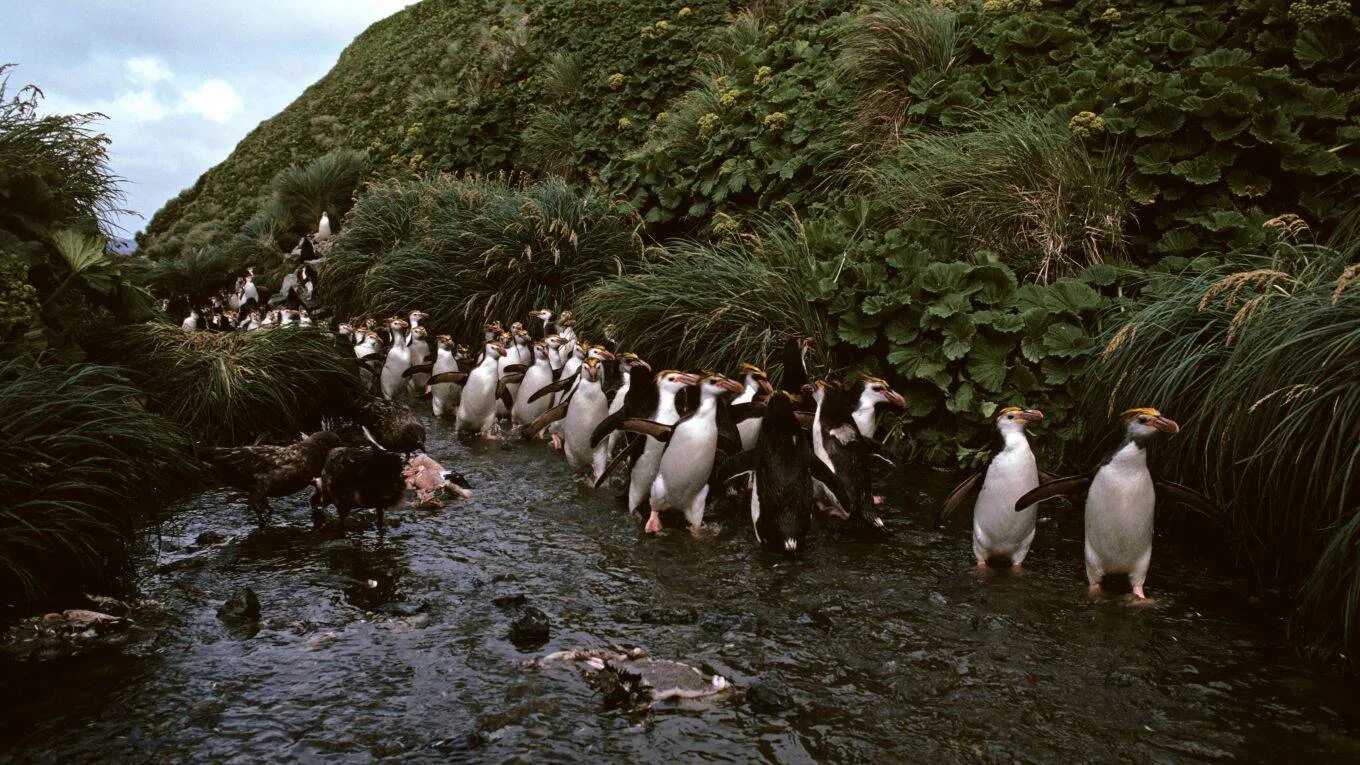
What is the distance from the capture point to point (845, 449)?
5.97 meters

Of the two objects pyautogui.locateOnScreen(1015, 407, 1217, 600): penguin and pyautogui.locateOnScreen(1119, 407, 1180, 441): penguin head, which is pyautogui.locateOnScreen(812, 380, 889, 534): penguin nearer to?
pyautogui.locateOnScreen(1015, 407, 1217, 600): penguin

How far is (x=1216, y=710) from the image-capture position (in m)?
3.59

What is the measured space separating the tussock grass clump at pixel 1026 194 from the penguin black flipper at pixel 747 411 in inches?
109

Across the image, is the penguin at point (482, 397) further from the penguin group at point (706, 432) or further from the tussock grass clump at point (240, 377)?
the tussock grass clump at point (240, 377)

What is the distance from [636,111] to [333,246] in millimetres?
5121

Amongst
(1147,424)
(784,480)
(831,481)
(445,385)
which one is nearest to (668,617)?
(784,480)

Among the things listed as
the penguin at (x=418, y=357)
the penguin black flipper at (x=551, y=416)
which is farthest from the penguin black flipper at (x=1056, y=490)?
the penguin at (x=418, y=357)

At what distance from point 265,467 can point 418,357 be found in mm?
4801

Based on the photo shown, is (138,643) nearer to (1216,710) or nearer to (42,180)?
(42,180)

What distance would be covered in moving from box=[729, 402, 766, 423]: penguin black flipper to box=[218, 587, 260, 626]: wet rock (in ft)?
10.0

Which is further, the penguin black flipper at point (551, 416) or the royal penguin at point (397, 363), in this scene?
the royal penguin at point (397, 363)

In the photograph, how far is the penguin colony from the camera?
473 cm

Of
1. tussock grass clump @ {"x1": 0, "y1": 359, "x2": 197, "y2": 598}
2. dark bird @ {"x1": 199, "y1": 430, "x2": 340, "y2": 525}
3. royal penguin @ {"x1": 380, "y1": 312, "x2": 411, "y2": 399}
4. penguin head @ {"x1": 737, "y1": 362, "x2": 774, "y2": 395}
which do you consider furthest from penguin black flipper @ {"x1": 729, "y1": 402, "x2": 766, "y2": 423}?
royal penguin @ {"x1": 380, "y1": 312, "x2": 411, "y2": 399}

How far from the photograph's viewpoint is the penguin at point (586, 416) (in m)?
7.17
